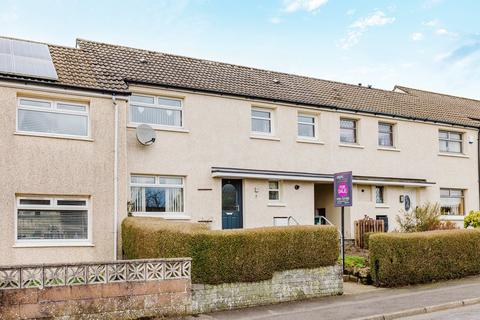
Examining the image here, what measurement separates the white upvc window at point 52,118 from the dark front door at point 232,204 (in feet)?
18.1

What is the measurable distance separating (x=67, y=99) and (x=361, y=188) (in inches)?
471

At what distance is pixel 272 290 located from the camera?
1267 cm

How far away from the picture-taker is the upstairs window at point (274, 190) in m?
19.6

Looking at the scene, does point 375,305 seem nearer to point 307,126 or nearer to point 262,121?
point 262,121

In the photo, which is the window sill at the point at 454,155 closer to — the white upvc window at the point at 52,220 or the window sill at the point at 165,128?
the window sill at the point at 165,128

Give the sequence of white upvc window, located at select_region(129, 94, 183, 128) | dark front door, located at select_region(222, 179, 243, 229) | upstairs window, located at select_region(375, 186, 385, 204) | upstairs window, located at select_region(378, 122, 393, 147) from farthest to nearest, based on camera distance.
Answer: upstairs window, located at select_region(378, 122, 393, 147) → upstairs window, located at select_region(375, 186, 385, 204) → dark front door, located at select_region(222, 179, 243, 229) → white upvc window, located at select_region(129, 94, 183, 128)

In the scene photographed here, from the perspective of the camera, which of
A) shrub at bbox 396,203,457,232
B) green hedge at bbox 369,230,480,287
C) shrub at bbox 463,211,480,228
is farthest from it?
shrub at bbox 463,211,480,228

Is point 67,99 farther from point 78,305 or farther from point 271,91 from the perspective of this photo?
point 271,91

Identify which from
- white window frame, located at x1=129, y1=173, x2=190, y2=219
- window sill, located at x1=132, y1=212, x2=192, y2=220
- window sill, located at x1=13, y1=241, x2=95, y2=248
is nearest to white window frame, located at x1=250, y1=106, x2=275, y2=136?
white window frame, located at x1=129, y1=173, x2=190, y2=219

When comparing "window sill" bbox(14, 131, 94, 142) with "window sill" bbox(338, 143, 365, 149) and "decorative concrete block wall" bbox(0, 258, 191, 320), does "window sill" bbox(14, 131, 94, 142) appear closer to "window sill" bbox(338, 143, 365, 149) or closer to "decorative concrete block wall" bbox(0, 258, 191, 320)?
"decorative concrete block wall" bbox(0, 258, 191, 320)

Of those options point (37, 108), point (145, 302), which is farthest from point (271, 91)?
point (145, 302)

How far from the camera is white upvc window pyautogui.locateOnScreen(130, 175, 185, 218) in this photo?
1709 centimetres

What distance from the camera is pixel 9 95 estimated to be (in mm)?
14203

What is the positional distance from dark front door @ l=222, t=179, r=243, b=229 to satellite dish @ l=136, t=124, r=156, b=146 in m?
3.17
